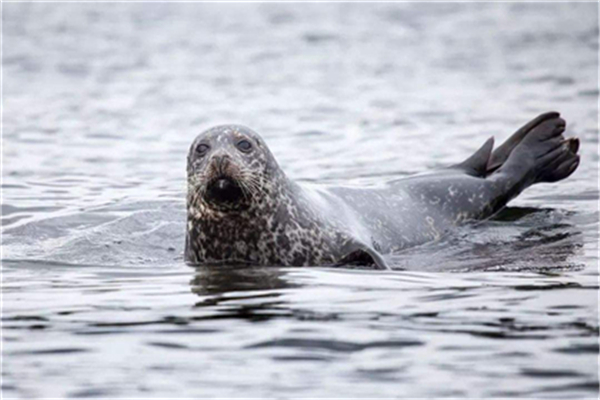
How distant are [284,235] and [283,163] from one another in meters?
6.13

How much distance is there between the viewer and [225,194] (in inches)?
384

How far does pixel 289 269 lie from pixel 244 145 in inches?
35.6

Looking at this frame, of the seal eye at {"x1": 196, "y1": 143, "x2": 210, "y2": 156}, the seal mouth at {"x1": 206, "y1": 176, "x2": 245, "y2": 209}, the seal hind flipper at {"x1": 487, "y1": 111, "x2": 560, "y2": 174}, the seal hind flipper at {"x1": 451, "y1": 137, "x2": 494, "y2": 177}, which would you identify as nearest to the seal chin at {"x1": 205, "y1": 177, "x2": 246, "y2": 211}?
the seal mouth at {"x1": 206, "y1": 176, "x2": 245, "y2": 209}

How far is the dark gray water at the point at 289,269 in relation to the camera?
6832mm

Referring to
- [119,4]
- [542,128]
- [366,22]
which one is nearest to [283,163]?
[542,128]

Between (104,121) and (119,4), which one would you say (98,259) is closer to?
(104,121)

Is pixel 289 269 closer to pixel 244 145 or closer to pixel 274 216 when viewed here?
pixel 274 216

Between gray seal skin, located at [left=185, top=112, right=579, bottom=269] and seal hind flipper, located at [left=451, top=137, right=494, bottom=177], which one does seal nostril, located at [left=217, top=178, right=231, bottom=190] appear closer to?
gray seal skin, located at [left=185, top=112, right=579, bottom=269]

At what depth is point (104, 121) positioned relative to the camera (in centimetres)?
1992

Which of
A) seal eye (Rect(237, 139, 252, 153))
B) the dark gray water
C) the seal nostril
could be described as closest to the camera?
the dark gray water

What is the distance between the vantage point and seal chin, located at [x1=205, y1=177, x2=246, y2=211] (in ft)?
31.5

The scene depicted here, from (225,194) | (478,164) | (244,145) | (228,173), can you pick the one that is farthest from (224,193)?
(478,164)

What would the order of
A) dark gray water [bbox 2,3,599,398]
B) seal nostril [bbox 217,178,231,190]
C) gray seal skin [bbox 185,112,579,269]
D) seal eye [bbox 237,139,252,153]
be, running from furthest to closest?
seal eye [bbox 237,139,252,153]
gray seal skin [bbox 185,112,579,269]
seal nostril [bbox 217,178,231,190]
dark gray water [bbox 2,3,599,398]

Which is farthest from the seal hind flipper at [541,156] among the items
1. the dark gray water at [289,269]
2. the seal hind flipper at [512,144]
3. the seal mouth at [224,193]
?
the seal mouth at [224,193]
